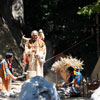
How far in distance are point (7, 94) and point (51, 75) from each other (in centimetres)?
723

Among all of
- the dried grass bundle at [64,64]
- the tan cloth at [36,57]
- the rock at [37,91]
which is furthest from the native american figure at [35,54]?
the rock at [37,91]

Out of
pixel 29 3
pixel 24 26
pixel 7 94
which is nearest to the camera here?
pixel 7 94

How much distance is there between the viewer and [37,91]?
4191mm

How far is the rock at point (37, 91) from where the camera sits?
412 centimetres

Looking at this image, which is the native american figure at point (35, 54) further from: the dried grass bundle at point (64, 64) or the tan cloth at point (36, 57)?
the dried grass bundle at point (64, 64)

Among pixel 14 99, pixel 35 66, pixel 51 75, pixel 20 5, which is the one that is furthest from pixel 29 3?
pixel 14 99

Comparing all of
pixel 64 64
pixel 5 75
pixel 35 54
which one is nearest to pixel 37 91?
pixel 5 75

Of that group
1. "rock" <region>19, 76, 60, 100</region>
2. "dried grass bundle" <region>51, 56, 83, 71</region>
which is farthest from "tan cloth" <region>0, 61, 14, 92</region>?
"rock" <region>19, 76, 60, 100</region>

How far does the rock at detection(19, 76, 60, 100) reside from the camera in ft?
13.5

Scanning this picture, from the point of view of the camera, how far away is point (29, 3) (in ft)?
57.2

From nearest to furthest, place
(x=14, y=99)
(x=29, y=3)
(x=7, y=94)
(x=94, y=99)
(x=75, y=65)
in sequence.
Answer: (x=94, y=99), (x=14, y=99), (x=7, y=94), (x=75, y=65), (x=29, y=3)

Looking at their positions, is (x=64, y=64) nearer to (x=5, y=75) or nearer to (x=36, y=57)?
(x=36, y=57)

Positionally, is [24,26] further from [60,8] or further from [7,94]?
[7,94]

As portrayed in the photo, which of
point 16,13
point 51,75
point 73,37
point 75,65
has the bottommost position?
point 51,75
